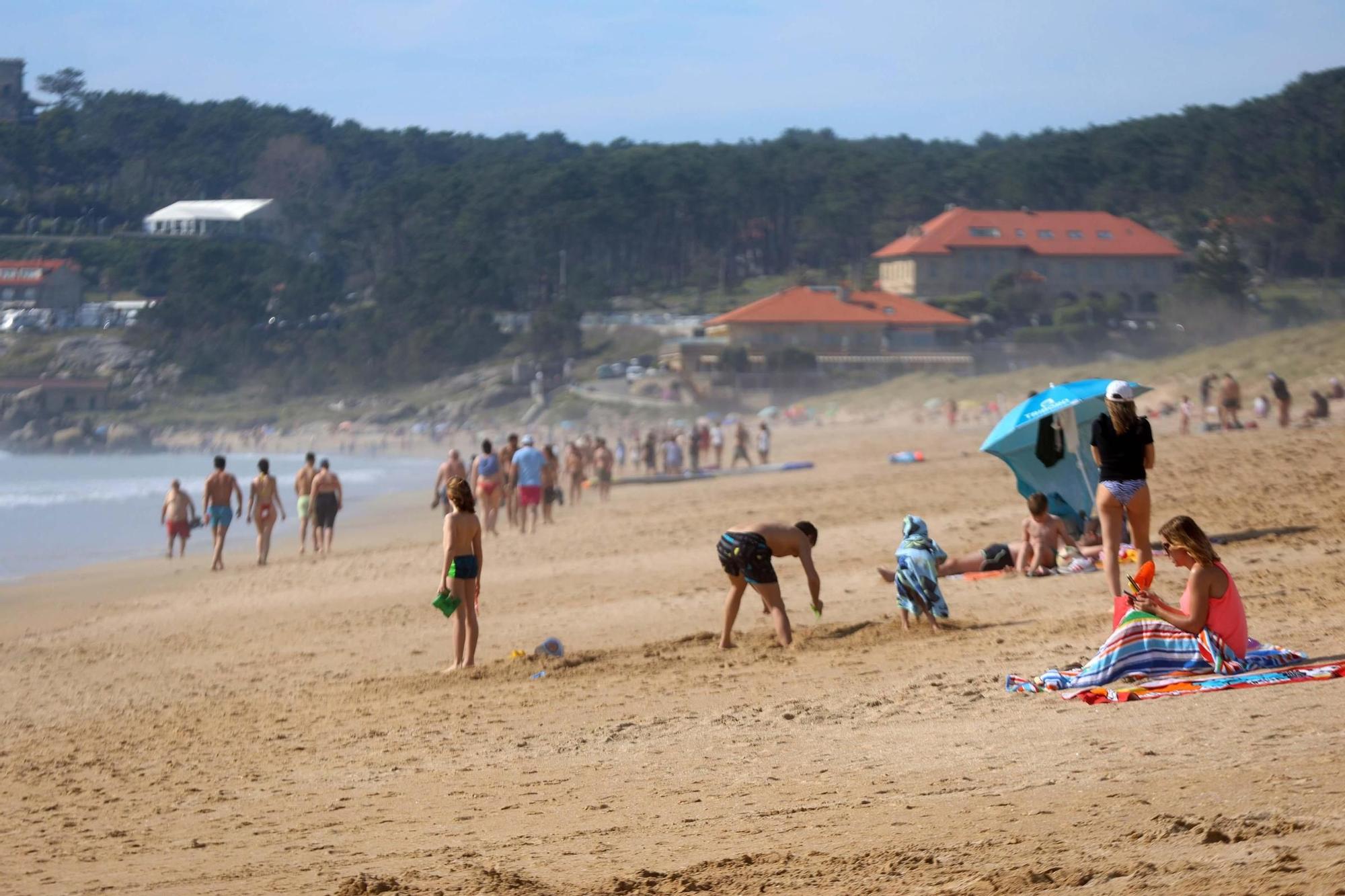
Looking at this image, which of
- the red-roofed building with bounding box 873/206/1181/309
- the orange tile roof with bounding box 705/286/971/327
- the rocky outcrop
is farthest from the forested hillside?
the orange tile roof with bounding box 705/286/971/327

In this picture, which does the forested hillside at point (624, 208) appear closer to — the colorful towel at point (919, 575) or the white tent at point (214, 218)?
the white tent at point (214, 218)

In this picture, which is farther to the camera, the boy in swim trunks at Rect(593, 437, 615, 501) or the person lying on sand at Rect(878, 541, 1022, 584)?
the boy in swim trunks at Rect(593, 437, 615, 501)

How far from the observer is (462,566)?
25.5 feet

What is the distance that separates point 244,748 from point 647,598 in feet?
14.4

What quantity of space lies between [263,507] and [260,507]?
72 millimetres

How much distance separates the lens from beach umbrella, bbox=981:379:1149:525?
32.4ft

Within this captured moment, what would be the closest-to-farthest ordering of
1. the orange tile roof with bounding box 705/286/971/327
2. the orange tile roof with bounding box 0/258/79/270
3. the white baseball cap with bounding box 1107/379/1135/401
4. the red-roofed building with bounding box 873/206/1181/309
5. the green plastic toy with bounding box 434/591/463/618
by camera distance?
the white baseball cap with bounding box 1107/379/1135/401
the green plastic toy with bounding box 434/591/463/618
the orange tile roof with bounding box 705/286/971/327
the red-roofed building with bounding box 873/206/1181/309
the orange tile roof with bounding box 0/258/79/270

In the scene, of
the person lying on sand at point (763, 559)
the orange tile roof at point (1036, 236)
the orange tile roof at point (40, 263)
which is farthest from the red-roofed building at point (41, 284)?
the person lying on sand at point (763, 559)

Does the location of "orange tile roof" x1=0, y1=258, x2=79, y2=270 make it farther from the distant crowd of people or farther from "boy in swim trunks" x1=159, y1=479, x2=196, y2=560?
the distant crowd of people

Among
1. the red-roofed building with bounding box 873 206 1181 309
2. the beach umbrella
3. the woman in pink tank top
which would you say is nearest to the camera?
the woman in pink tank top

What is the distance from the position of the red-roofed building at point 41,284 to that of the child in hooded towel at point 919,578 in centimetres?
9964

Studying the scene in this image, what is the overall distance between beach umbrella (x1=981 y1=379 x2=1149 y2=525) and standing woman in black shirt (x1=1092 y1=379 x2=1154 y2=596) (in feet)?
8.82

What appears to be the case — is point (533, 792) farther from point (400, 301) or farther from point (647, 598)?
point (400, 301)

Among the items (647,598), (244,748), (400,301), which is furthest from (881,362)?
(244,748)
